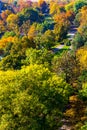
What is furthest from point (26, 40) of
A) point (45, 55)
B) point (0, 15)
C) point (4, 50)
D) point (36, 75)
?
point (0, 15)

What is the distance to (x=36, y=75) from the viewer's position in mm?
32562

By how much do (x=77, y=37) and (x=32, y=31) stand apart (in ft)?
45.8

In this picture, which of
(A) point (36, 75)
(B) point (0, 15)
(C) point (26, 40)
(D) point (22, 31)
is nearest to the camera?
(A) point (36, 75)

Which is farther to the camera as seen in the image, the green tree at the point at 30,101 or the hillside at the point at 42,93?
the hillside at the point at 42,93

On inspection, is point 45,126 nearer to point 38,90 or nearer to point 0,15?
point 38,90

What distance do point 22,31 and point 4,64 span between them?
Result: 34173mm

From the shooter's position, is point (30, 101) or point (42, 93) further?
point (42, 93)

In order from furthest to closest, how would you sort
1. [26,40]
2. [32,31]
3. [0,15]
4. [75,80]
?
[0,15] → [32,31] → [26,40] → [75,80]

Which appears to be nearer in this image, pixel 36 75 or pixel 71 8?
pixel 36 75

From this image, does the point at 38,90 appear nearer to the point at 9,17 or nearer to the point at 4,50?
the point at 4,50

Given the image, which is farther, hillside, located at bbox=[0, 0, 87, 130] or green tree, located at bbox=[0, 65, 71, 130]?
hillside, located at bbox=[0, 0, 87, 130]

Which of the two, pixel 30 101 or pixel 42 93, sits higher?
pixel 42 93

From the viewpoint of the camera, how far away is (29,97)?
29344 mm

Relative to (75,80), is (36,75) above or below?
above
